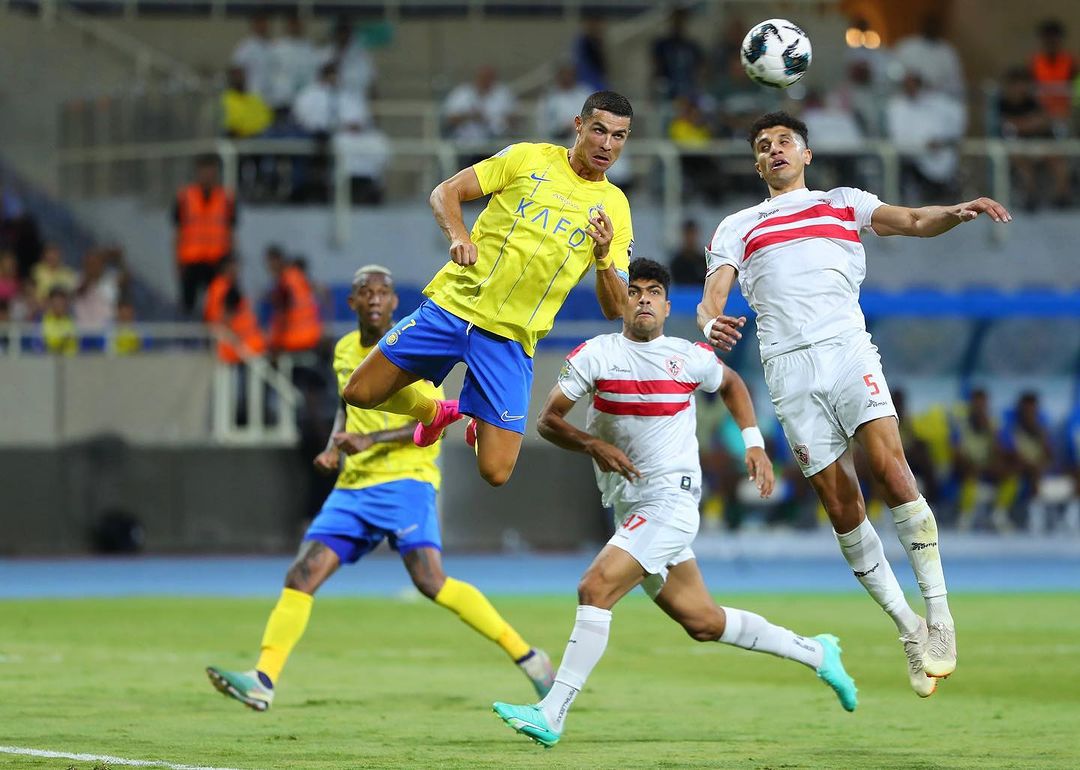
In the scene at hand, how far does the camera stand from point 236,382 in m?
21.4

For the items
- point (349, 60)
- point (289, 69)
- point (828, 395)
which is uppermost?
point (349, 60)

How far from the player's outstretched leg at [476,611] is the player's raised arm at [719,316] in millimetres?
2819

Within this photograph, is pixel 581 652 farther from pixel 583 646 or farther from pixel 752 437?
pixel 752 437

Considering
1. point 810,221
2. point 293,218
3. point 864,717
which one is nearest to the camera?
point 810,221

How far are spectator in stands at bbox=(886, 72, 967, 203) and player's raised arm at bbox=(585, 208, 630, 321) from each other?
1514 centimetres

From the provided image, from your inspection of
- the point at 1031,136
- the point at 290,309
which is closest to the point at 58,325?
the point at 290,309

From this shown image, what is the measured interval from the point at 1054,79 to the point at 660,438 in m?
16.8

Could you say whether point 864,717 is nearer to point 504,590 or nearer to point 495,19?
point 504,590

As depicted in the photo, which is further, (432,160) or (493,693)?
(432,160)

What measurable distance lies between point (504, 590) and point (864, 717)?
821 centimetres

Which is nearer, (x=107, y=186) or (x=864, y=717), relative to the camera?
(x=864, y=717)

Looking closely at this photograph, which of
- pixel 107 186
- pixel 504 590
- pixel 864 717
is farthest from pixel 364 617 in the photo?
pixel 107 186

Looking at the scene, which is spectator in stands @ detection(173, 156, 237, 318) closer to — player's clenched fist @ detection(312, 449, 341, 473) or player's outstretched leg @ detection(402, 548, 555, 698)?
player's outstretched leg @ detection(402, 548, 555, 698)

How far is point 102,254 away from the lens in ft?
72.8
